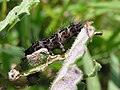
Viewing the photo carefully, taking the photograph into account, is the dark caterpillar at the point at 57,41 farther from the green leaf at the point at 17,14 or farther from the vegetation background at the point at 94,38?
the vegetation background at the point at 94,38

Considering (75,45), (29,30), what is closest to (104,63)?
(29,30)

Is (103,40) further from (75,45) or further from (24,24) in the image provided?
(75,45)

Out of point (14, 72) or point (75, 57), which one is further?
point (14, 72)

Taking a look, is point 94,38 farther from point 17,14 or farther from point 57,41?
point 17,14

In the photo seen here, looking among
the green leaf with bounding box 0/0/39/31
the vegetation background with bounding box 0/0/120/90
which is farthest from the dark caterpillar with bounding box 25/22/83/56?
the vegetation background with bounding box 0/0/120/90

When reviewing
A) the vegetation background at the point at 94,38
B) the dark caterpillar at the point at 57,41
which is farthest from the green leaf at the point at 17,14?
the vegetation background at the point at 94,38

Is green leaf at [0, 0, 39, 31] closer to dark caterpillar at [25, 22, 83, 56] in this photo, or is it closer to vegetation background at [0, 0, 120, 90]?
dark caterpillar at [25, 22, 83, 56]

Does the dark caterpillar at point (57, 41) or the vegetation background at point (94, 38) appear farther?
the vegetation background at point (94, 38)

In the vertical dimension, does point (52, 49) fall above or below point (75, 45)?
above
